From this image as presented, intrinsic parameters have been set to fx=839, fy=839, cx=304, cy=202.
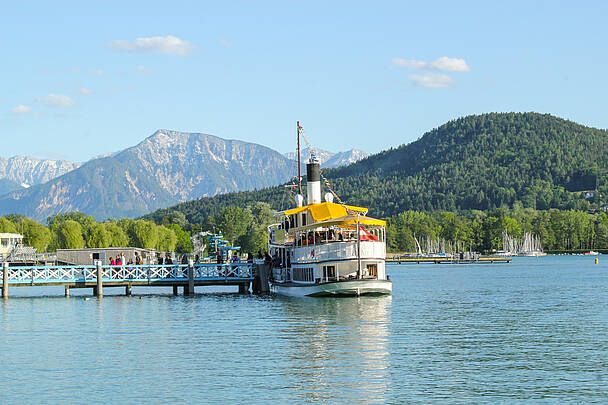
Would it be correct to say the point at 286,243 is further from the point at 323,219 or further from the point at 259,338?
the point at 259,338

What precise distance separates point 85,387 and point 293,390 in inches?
326

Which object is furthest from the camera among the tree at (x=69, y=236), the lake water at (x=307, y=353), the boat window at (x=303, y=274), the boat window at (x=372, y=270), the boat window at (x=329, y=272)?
the tree at (x=69, y=236)

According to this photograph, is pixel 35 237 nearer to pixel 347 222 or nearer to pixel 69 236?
pixel 69 236

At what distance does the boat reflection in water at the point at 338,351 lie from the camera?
31.5 metres

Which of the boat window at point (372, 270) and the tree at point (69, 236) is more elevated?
the tree at point (69, 236)

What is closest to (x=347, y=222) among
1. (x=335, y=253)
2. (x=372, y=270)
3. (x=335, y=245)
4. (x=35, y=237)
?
(x=335, y=245)

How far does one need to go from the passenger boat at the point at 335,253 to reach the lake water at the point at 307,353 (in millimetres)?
1733

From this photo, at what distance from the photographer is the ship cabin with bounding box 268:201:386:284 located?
67875mm

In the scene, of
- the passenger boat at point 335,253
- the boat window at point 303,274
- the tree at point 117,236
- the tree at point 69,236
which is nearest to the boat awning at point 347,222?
the passenger boat at point 335,253

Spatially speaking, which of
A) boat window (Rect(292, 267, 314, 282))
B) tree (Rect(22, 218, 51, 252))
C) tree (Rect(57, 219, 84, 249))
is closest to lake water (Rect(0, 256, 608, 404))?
boat window (Rect(292, 267, 314, 282))

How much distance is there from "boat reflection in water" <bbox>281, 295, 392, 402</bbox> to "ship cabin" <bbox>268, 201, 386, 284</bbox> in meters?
4.97

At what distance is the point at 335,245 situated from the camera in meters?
68.1

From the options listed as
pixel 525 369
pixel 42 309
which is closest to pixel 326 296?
pixel 42 309

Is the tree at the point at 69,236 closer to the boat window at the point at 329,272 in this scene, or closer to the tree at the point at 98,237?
the tree at the point at 98,237
